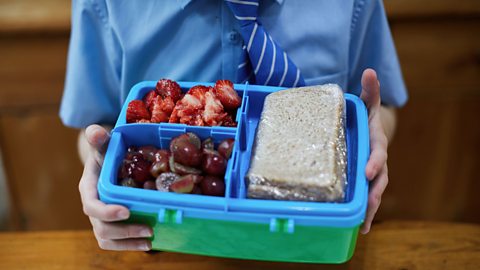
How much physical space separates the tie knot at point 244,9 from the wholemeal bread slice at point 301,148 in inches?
5.9

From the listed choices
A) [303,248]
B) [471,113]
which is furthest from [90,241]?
[471,113]

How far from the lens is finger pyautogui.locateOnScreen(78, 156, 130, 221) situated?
71 centimetres

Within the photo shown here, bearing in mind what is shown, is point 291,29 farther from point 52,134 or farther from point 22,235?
point 52,134

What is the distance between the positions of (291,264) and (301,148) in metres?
0.27

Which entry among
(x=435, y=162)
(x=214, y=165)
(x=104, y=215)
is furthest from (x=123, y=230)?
(x=435, y=162)

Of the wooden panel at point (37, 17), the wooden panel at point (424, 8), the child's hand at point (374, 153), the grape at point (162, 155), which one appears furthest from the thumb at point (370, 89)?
the wooden panel at point (37, 17)

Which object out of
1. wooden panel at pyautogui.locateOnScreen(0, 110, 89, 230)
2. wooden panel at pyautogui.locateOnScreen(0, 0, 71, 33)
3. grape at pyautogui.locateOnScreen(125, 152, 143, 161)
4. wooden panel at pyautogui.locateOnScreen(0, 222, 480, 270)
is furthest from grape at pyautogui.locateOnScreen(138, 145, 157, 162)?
wooden panel at pyautogui.locateOnScreen(0, 110, 89, 230)

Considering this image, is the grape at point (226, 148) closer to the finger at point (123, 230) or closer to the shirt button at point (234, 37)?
the finger at point (123, 230)

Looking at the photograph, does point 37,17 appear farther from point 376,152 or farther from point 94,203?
point 376,152

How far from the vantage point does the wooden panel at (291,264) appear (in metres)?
0.95

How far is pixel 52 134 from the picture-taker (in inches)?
64.9

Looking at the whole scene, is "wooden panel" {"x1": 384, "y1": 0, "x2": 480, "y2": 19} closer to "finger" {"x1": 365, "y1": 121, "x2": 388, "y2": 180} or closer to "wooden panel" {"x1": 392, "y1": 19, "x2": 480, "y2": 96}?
"wooden panel" {"x1": 392, "y1": 19, "x2": 480, "y2": 96}

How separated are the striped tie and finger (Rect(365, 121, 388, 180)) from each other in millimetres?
160

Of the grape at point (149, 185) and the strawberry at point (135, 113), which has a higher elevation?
the strawberry at point (135, 113)
